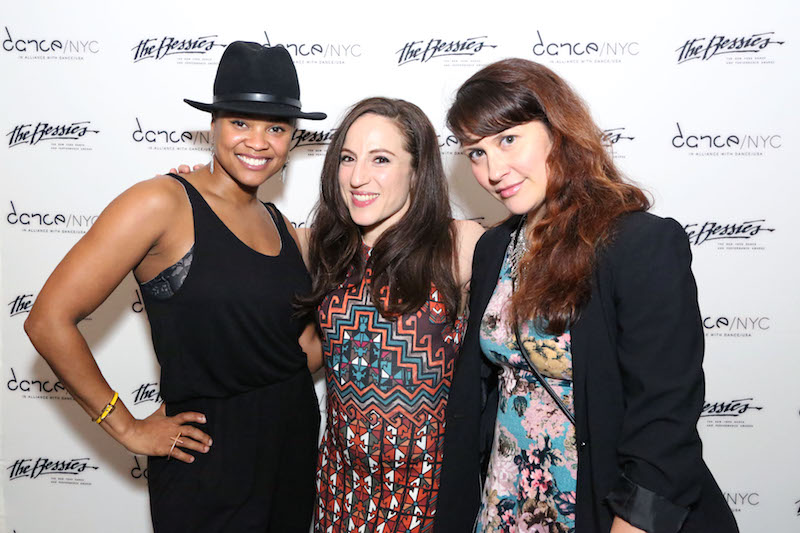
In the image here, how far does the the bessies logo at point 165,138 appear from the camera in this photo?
90.7 inches

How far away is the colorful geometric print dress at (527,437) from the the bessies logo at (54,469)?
73.9 inches

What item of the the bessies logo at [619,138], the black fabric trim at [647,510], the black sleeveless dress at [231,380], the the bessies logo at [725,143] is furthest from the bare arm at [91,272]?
the the bessies logo at [725,143]

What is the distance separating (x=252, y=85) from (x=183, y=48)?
0.76m

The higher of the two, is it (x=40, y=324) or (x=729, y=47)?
(x=729, y=47)

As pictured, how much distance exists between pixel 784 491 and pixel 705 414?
1.49 feet

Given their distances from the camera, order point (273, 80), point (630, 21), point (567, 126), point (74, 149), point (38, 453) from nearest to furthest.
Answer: point (567, 126) < point (273, 80) < point (630, 21) < point (74, 149) < point (38, 453)

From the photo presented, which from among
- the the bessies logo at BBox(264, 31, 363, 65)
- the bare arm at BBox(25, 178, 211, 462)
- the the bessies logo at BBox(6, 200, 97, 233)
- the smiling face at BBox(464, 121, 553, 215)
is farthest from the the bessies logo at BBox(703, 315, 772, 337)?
the the bessies logo at BBox(6, 200, 97, 233)

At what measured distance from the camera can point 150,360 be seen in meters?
2.41

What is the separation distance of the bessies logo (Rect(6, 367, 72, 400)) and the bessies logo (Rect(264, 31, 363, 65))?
1704mm

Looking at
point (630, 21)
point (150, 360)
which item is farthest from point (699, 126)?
point (150, 360)

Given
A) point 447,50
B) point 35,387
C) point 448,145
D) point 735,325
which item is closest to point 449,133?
point 448,145

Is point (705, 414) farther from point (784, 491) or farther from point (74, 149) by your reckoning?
point (74, 149)

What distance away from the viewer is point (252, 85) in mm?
1705

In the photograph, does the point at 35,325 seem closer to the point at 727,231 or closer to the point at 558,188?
the point at 558,188
